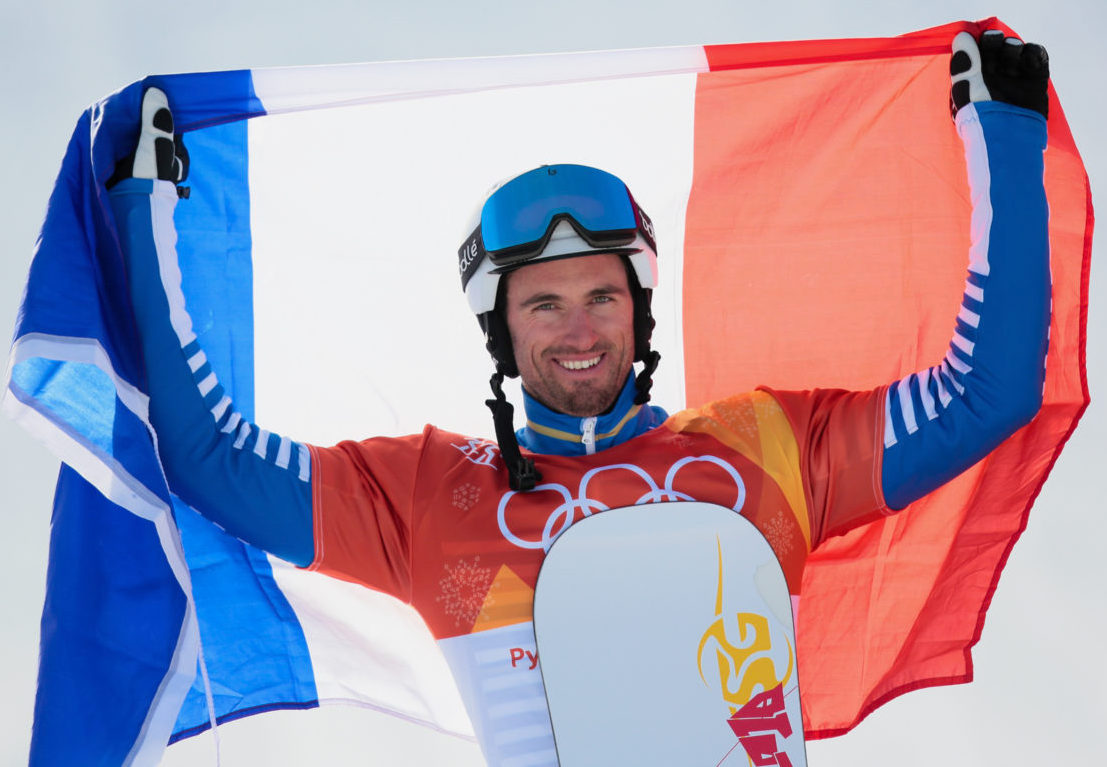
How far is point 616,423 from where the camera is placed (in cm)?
278

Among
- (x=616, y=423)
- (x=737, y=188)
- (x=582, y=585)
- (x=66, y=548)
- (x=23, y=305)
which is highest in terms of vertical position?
(x=737, y=188)

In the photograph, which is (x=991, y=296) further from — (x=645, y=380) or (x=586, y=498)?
(x=586, y=498)

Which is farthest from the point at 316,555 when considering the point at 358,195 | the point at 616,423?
the point at 358,195

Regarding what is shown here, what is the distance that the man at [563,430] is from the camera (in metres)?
2.47

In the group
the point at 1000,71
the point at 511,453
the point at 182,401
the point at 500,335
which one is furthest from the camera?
the point at 500,335

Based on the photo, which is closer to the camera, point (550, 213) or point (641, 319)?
point (550, 213)

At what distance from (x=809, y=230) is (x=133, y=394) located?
5.71 feet

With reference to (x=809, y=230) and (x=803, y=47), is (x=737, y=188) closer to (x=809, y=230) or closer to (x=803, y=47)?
(x=809, y=230)

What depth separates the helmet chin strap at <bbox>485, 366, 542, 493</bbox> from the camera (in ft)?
8.55

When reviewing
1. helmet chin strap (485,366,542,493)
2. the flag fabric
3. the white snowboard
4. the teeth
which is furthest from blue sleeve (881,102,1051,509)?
helmet chin strap (485,366,542,493)

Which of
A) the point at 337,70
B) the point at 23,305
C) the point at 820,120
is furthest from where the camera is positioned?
the point at 820,120

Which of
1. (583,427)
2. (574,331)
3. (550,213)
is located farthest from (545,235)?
(583,427)

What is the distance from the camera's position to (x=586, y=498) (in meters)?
2.61

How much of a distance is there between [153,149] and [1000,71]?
1.89 m
